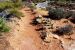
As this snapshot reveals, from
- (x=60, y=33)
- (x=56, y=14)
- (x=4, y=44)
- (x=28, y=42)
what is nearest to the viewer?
(x=4, y=44)

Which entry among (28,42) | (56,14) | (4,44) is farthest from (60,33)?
(4,44)

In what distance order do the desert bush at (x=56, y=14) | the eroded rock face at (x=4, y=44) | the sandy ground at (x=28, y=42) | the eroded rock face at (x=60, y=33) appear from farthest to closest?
1. the desert bush at (x=56, y=14)
2. the eroded rock face at (x=60, y=33)
3. the sandy ground at (x=28, y=42)
4. the eroded rock face at (x=4, y=44)

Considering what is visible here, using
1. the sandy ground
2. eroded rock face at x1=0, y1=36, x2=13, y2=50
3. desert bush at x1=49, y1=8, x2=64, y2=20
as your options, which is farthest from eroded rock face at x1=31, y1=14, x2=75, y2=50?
eroded rock face at x1=0, y1=36, x2=13, y2=50

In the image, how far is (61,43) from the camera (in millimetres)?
11383

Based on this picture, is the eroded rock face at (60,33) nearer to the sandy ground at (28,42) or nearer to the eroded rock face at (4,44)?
the sandy ground at (28,42)

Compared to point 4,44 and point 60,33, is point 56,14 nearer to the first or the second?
point 60,33

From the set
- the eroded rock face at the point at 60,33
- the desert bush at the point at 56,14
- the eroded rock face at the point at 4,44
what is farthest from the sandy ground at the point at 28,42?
the desert bush at the point at 56,14

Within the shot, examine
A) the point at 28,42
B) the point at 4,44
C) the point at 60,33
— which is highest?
the point at 4,44

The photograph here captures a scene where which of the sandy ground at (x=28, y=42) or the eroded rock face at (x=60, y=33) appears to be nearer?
the sandy ground at (x=28, y=42)

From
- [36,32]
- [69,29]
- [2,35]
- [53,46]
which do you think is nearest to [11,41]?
[2,35]

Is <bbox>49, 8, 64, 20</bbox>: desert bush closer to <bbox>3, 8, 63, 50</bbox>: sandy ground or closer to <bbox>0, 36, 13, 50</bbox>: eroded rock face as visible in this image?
<bbox>3, 8, 63, 50</bbox>: sandy ground

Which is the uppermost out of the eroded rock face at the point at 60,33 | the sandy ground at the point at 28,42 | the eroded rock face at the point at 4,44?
the eroded rock face at the point at 4,44

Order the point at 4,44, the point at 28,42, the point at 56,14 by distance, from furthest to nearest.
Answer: the point at 56,14, the point at 28,42, the point at 4,44

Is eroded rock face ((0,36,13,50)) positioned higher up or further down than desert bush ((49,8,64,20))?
higher up
